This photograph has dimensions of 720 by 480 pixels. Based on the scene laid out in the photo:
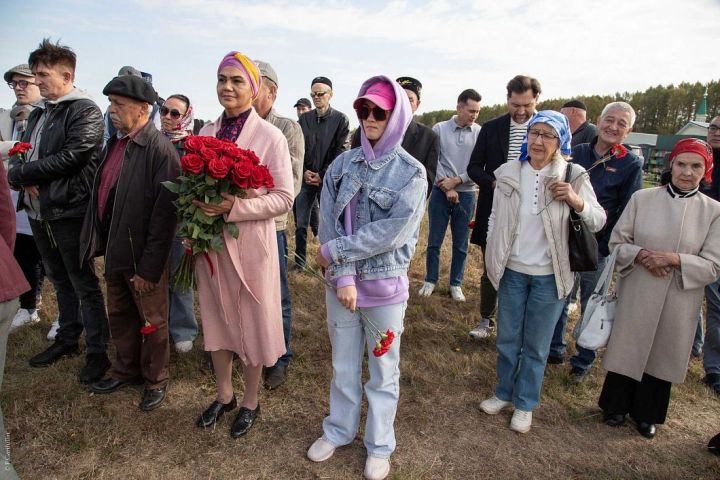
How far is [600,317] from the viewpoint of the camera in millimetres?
3383

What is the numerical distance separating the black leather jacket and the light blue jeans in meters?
2.36

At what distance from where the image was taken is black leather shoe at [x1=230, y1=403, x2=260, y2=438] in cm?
312

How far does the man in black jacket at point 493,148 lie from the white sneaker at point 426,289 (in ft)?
3.43

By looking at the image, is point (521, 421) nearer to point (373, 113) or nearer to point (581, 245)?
point (581, 245)

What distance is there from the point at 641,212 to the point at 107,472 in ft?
13.5

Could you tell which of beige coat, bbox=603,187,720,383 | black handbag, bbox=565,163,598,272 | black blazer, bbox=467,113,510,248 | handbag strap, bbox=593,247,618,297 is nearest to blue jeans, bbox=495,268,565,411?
black handbag, bbox=565,163,598,272

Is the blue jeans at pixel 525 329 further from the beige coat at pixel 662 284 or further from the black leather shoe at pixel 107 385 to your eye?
the black leather shoe at pixel 107 385

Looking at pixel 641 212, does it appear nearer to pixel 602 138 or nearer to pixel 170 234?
pixel 602 138

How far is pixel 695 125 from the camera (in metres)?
35.7

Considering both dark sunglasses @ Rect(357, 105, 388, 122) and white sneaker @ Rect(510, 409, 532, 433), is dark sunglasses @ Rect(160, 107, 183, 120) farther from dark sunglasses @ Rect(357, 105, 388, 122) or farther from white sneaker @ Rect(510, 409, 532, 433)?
white sneaker @ Rect(510, 409, 532, 433)

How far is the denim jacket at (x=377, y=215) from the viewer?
245cm

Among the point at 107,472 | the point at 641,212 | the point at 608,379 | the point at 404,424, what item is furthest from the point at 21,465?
the point at 641,212

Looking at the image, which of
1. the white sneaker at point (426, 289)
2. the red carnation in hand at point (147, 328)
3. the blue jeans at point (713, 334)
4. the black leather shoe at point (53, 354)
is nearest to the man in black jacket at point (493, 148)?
the white sneaker at point (426, 289)

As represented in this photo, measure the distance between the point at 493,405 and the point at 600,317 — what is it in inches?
42.6
